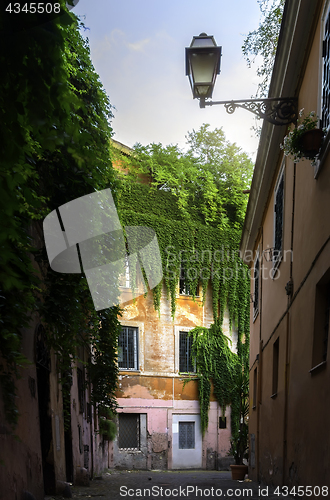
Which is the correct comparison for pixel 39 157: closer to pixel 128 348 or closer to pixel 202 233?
pixel 128 348

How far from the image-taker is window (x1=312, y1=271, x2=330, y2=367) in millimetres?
5973

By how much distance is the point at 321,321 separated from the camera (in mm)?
6012

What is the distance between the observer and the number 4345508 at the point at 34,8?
9.84 ft

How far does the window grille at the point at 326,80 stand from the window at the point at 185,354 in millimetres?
20000

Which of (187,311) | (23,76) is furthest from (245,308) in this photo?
(23,76)

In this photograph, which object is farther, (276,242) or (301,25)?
(276,242)

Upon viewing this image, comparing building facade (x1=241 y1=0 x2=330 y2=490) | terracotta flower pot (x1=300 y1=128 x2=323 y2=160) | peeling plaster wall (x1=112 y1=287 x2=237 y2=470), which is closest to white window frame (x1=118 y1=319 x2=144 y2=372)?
peeling plaster wall (x1=112 y1=287 x2=237 y2=470)

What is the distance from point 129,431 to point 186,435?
2.57 meters

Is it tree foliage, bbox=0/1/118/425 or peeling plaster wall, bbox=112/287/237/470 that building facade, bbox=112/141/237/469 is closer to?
peeling plaster wall, bbox=112/287/237/470

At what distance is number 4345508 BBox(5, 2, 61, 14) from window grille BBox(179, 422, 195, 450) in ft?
74.0

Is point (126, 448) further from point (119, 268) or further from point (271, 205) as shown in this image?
point (271, 205)

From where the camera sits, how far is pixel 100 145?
9.28 m

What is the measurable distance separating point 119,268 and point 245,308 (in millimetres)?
14662

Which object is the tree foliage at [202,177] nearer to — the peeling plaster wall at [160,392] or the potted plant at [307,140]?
the peeling plaster wall at [160,392]
